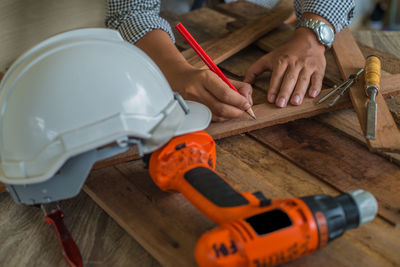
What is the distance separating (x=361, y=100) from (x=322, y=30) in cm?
32

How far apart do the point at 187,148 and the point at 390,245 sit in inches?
18.2

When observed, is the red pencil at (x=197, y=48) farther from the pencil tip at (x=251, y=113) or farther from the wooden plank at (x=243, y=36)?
the wooden plank at (x=243, y=36)

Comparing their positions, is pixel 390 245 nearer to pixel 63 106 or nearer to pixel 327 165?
pixel 327 165

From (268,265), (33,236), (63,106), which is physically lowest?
(33,236)

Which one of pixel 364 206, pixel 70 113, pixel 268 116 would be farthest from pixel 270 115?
pixel 70 113

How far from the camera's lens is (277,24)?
5.76 ft

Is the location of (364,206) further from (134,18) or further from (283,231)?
(134,18)

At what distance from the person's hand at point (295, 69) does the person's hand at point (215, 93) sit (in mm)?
137

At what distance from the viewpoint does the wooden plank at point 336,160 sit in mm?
991

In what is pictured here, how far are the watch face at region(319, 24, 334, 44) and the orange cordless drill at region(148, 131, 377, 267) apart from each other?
76 cm

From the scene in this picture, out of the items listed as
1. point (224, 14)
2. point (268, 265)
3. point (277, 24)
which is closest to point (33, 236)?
point (268, 265)

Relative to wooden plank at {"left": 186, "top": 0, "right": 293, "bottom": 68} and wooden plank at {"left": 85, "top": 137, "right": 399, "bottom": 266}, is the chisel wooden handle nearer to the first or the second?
wooden plank at {"left": 85, "top": 137, "right": 399, "bottom": 266}

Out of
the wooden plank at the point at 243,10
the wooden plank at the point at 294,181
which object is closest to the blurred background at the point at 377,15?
the wooden plank at the point at 243,10

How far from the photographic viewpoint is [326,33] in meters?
1.43
